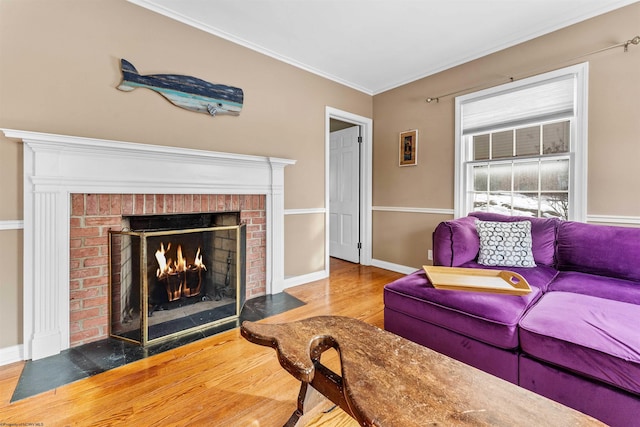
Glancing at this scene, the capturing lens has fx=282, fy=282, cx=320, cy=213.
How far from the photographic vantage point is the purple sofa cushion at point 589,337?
3.75 ft

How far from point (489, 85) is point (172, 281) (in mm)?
3651

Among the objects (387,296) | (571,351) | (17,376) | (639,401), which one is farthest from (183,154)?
(639,401)

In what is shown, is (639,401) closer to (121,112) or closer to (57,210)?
(57,210)

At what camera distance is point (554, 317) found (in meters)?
1.41

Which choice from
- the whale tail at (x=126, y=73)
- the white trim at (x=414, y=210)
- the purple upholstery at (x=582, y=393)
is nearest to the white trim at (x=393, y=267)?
the white trim at (x=414, y=210)

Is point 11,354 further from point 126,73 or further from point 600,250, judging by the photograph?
Answer: point 600,250

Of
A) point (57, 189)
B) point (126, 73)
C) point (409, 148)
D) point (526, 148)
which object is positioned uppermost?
point (126, 73)

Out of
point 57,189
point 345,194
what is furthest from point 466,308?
point 345,194

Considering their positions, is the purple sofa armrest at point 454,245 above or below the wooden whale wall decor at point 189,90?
below

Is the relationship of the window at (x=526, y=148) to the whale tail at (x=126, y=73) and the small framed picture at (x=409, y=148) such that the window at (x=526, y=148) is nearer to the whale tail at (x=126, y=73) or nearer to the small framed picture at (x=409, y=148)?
the small framed picture at (x=409, y=148)

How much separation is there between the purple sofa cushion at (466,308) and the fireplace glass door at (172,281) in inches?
54.4

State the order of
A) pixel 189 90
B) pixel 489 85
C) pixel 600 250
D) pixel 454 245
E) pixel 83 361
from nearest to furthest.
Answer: pixel 83 361, pixel 600 250, pixel 454 245, pixel 189 90, pixel 489 85

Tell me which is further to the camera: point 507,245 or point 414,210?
point 414,210

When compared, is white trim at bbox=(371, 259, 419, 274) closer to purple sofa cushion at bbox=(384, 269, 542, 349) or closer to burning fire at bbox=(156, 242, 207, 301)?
purple sofa cushion at bbox=(384, 269, 542, 349)
